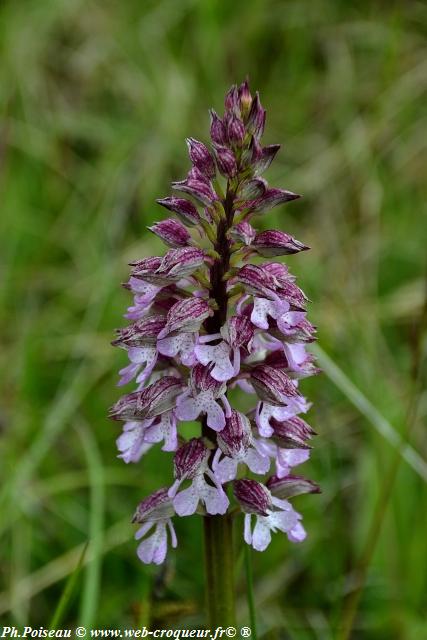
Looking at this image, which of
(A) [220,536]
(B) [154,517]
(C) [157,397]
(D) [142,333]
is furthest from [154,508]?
(D) [142,333]

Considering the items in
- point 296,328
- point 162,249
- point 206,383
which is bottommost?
point 206,383

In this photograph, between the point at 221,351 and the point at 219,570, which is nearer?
the point at 221,351

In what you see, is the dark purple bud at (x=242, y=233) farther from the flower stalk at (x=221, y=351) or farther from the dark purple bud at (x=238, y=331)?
the dark purple bud at (x=238, y=331)

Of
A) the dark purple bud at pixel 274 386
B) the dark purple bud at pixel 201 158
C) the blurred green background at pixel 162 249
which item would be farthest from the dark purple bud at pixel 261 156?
the blurred green background at pixel 162 249

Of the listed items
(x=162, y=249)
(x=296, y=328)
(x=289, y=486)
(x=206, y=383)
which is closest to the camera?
(x=206, y=383)

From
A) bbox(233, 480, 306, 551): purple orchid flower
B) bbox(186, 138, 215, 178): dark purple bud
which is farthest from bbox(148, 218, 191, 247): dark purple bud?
bbox(233, 480, 306, 551): purple orchid flower

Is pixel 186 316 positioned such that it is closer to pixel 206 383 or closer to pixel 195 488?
pixel 206 383
